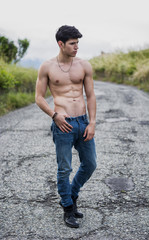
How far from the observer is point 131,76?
20.7 metres

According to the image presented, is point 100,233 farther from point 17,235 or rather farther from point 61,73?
point 61,73

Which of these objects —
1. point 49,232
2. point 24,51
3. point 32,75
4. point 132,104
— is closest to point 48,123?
point 132,104

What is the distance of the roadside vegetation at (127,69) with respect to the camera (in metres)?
18.1

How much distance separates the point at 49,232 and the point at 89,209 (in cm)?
60

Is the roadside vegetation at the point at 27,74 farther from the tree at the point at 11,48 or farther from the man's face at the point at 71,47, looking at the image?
the man's face at the point at 71,47

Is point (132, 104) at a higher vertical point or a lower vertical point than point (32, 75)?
lower

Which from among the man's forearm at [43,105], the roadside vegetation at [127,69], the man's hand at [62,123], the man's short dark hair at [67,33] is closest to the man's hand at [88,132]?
the man's hand at [62,123]

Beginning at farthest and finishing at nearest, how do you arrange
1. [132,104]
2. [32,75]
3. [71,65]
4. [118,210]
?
[32,75]
[132,104]
[118,210]
[71,65]

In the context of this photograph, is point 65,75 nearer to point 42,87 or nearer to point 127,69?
point 42,87

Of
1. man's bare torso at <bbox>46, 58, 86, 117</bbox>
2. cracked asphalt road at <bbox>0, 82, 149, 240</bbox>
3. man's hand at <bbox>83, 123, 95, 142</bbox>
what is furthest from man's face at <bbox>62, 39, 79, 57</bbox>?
cracked asphalt road at <bbox>0, 82, 149, 240</bbox>

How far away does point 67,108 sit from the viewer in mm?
2699

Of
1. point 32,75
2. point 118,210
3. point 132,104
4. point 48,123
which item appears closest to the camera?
point 118,210

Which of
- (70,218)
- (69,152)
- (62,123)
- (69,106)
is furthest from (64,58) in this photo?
(70,218)

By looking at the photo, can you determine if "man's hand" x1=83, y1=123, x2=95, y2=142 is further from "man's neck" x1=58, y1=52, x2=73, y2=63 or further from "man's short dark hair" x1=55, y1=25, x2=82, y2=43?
"man's short dark hair" x1=55, y1=25, x2=82, y2=43
